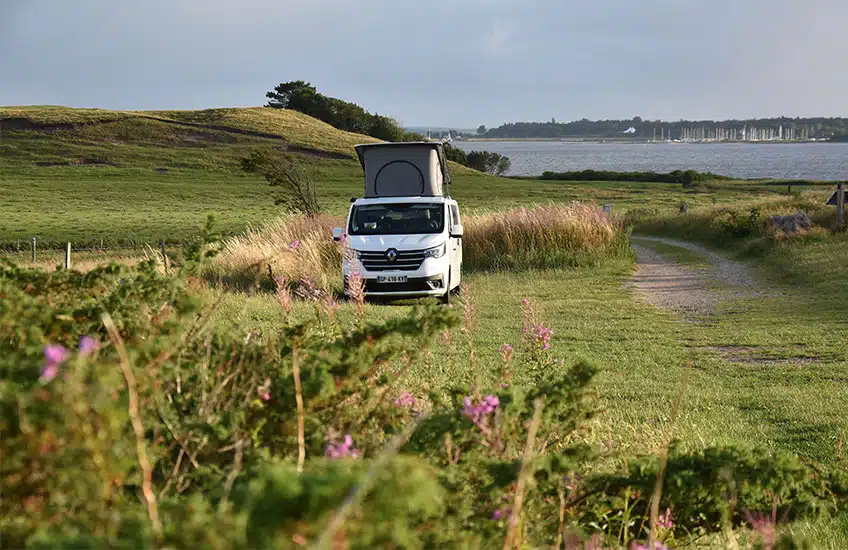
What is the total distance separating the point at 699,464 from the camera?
11.5ft

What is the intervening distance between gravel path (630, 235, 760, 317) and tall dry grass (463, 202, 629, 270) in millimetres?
1104

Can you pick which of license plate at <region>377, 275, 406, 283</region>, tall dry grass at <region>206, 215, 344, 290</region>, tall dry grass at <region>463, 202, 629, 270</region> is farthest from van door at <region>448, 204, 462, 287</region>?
tall dry grass at <region>463, 202, 629, 270</region>

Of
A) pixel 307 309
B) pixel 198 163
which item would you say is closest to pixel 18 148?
pixel 198 163

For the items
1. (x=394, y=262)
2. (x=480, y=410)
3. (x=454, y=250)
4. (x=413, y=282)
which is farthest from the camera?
(x=454, y=250)

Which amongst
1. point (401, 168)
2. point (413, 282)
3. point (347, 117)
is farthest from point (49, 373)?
point (347, 117)

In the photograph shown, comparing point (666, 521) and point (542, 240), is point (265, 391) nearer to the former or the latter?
point (666, 521)

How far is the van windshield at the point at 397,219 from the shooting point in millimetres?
16484

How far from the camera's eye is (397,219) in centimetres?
1673

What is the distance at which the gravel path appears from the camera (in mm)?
16734

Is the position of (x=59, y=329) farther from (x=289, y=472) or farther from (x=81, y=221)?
(x=81, y=221)

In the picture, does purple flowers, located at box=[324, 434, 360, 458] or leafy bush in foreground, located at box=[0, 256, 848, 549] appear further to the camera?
purple flowers, located at box=[324, 434, 360, 458]

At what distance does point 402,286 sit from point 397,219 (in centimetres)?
137

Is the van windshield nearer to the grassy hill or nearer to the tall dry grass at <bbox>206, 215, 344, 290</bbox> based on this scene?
the tall dry grass at <bbox>206, 215, 344, 290</bbox>

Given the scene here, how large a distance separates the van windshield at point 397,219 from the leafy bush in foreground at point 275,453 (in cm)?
1212
